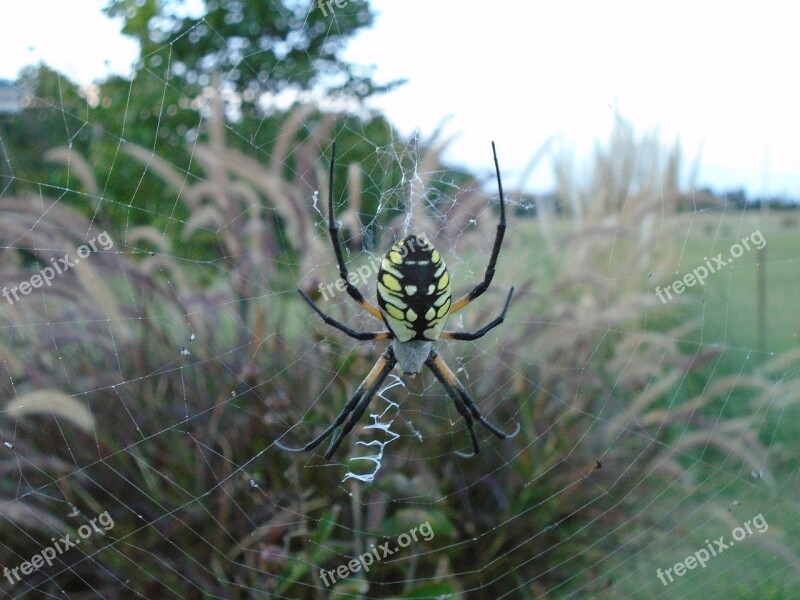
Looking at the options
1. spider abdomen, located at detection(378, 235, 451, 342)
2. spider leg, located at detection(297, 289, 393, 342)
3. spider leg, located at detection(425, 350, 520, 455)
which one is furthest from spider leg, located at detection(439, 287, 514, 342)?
spider abdomen, located at detection(378, 235, 451, 342)

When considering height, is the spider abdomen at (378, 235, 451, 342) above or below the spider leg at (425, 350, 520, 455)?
above

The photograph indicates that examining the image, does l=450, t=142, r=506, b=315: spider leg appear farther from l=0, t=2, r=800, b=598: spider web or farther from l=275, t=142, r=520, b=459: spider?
l=0, t=2, r=800, b=598: spider web

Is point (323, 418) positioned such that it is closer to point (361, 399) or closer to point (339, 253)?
point (361, 399)

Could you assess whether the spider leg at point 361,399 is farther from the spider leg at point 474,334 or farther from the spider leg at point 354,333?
the spider leg at point 474,334

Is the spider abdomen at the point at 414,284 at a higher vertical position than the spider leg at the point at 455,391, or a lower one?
higher

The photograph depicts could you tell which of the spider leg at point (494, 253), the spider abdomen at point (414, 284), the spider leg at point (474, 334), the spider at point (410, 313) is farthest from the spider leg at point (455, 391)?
the spider abdomen at point (414, 284)

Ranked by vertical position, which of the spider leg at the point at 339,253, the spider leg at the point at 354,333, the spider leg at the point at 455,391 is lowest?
the spider leg at the point at 455,391

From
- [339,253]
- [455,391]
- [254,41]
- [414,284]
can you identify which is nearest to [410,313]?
[414,284]

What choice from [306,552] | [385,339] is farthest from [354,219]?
[306,552]
